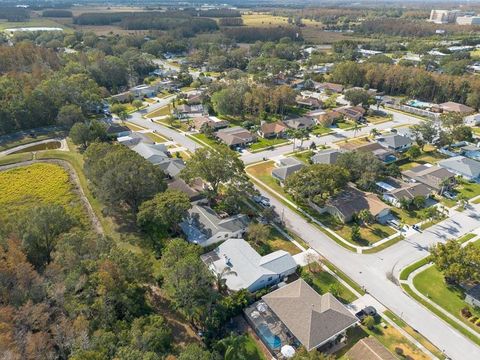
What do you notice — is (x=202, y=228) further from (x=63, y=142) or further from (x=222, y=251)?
(x=63, y=142)

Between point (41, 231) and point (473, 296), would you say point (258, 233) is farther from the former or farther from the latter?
point (41, 231)

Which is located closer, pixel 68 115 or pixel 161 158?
pixel 161 158

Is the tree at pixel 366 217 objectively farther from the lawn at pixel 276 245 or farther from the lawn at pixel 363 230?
the lawn at pixel 276 245

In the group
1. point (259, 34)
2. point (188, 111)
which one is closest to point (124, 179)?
point (188, 111)

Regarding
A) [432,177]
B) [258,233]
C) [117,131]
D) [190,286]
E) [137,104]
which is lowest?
[432,177]

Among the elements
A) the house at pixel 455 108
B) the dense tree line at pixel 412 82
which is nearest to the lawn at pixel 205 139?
the dense tree line at pixel 412 82

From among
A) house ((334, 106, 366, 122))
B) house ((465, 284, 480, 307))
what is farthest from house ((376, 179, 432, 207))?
house ((334, 106, 366, 122))

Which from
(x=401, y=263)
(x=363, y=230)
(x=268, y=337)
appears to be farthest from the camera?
(x=363, y=230)
